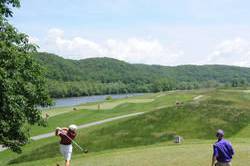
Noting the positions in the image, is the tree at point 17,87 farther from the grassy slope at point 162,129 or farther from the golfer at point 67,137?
the grassy slope at point 162,129

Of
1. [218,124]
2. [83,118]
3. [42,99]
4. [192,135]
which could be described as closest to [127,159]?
[42,99]

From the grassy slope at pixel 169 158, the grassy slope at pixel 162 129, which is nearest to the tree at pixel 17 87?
the grassy slope at pixel 169 158

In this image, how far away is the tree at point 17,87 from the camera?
75.3ft

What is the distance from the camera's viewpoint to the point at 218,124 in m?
44.0

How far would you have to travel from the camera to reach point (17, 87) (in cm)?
2411

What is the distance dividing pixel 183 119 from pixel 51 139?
16349 mm

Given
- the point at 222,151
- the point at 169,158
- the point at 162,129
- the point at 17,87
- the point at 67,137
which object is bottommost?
the point at 162,129

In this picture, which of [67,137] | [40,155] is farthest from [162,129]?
[67,137]

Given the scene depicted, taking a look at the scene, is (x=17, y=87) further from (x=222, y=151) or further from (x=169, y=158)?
(x=222, y=151)

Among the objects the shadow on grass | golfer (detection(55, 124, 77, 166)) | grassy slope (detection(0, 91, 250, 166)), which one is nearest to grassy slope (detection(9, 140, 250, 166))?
golfer (detection(55, 124, 77, 166))

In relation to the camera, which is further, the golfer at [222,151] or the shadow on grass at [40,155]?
the shadow on grass at [40,155]

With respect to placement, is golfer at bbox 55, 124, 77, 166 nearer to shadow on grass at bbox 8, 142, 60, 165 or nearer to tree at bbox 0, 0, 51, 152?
tree at bbox 0, 0, 51, 152

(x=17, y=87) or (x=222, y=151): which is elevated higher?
(x=17, y=87)

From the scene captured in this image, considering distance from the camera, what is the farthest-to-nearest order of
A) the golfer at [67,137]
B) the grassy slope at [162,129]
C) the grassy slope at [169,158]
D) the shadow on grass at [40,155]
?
the grassy slope at [162,129], the shadow on grass at [40,155], the grassy slope at [169,158], the golfer at [67,137]
